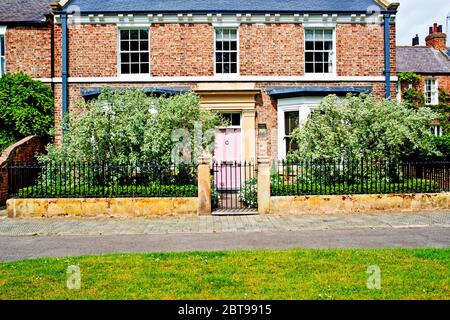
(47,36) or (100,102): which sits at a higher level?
(47,36)

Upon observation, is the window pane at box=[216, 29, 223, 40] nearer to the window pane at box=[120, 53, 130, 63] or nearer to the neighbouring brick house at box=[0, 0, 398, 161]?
the neighbouring brick house at box=[0, 0, 398, 161]

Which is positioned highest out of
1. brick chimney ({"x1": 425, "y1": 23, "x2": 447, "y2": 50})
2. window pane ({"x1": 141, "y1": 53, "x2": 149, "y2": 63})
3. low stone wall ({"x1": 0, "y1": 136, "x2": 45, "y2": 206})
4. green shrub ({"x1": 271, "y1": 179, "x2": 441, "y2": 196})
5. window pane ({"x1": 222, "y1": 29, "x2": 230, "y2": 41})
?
brick chimney ({"x1": 425, "y1": 23, "x2": 447, "y2": 50})

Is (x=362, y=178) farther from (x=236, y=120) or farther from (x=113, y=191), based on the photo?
(x=113, y=191)

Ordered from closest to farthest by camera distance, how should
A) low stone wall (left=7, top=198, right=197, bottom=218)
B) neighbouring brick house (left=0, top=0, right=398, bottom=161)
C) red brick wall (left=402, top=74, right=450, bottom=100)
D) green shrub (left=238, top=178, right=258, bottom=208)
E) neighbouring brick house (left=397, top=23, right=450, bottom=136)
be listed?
1. low stone wall (left=7, top=198, right=197, bottom=218)
2. green shrub (left=238, top=178, right=258, bottom=208)
3. neighbouring brick house (left=0, top=0, right=398, bottom=161)
4. red brick wall (left=402, top=74, right=450, bottom=100)
5. neighbouring brick house (left=397, top=23, right=450, bottom=136)

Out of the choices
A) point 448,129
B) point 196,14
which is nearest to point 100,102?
point 196,14

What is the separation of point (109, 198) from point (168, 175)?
6.18 feet

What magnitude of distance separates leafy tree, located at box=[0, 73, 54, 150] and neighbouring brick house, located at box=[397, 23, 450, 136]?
25861 millimetres

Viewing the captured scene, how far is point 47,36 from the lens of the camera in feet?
62.1

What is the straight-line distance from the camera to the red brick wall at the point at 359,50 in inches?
762

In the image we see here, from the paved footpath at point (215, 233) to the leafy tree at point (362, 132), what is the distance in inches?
97.6

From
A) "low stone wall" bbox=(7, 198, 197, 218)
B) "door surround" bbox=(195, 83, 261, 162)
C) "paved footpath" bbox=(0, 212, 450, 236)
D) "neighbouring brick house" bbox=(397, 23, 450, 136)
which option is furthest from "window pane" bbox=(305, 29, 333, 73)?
"neighbouring brick house" bbox=(397, 23, 450, 136)

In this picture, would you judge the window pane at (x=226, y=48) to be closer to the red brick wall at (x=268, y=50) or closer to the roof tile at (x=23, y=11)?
the red brick wall at (x=268, y=50)

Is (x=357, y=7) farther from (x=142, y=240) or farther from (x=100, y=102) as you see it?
(x=142, y=240)

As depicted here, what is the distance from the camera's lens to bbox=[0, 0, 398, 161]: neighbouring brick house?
61.7 ft
